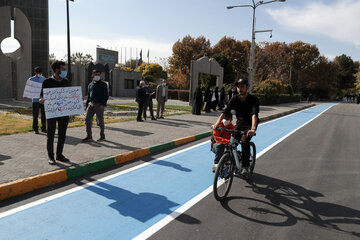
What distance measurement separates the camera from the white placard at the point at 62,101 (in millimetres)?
5180

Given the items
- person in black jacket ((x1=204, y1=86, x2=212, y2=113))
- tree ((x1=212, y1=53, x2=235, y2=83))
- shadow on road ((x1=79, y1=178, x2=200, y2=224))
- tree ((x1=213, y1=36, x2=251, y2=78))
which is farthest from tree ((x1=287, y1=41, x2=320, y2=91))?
shadow on road ((x1=79, y1=178, x2=200, y2=224))

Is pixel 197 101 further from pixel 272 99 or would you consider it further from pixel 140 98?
pixel 272 99

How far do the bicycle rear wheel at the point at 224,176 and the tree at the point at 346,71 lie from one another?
102 meters

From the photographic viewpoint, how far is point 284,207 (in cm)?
393

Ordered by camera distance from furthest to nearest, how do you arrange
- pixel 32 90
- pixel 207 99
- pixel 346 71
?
pixel 346 71 → pixel 207 99 → pixel 32 90

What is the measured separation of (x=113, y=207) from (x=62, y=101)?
2.77 meters

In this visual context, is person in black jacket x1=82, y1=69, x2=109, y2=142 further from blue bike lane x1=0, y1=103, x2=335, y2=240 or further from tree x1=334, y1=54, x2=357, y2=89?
tree x1=334, y1=54, x2=357, y2=89

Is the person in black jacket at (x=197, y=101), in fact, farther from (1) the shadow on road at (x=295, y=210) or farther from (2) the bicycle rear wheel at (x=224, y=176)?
(2) the bicycle rear wheel at (x=224, y=176)

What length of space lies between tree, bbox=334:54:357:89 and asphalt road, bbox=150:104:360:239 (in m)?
99.4

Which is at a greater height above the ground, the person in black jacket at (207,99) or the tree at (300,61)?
the tree at (300,61)

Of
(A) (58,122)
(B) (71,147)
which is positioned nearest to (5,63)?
(B) (71,147)

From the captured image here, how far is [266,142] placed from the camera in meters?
8.88

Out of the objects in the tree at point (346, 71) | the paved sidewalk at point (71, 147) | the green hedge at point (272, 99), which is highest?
the tree at point (346, 71)

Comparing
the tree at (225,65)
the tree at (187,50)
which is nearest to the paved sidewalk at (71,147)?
the tree at (225,65)
